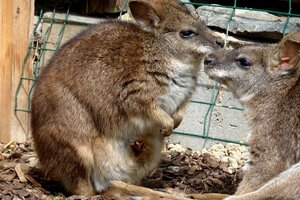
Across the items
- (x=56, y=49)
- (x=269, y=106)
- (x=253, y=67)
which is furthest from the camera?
(x=56, y=49)

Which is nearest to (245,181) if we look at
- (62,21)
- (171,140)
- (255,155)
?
(255,155)

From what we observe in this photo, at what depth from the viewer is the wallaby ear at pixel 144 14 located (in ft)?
23.4

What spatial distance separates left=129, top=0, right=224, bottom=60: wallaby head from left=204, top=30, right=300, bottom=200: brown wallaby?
0.63 ft

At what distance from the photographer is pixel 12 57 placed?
28.3ft

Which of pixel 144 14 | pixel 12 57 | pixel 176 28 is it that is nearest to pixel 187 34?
pixel 176 28

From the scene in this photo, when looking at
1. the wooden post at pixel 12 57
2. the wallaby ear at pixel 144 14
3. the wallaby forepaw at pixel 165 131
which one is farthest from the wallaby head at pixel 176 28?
the wooden post at pixel 12 57

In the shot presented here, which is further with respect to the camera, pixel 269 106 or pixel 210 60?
pixel 210 60

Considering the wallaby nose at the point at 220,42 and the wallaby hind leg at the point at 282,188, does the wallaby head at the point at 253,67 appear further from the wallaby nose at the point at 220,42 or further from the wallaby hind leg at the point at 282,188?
Answer: the wallaby hind leg at the point at 282,188

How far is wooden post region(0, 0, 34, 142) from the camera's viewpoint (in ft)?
28.0

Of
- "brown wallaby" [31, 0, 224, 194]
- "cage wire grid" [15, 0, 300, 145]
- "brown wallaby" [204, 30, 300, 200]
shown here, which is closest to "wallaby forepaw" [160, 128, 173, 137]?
"brown wallaby" [31, 0, 224, 194]

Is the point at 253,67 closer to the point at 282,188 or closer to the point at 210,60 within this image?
the point at 210,60

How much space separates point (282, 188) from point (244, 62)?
1.41m

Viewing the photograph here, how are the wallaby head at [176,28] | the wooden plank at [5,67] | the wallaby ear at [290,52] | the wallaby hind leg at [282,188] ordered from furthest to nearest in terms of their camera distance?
the wooden plank at [5,67] < the wallaby head at [176,28] < the wallaby ear at [290,52] < the wallaby hind leg at [282,188]

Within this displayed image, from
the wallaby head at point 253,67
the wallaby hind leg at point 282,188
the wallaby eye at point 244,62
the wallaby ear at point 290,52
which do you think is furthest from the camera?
the wallaby eye at point 244,62
